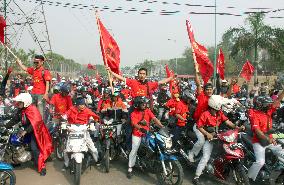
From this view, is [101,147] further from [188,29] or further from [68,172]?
[188,29]

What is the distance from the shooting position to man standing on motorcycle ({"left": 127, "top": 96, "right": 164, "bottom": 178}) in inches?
301

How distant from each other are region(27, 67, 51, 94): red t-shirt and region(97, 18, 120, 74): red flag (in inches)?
65.8

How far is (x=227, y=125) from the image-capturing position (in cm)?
769

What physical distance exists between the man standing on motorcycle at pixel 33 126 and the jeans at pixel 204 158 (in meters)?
3.24

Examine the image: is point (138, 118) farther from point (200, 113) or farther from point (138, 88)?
point (200, 113)

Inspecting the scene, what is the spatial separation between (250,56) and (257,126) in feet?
114

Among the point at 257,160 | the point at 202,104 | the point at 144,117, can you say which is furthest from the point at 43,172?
the point at 257,160

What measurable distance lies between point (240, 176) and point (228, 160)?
1.12ft

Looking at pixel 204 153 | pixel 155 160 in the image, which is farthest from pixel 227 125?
pixel 155 160

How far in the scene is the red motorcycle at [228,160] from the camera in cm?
656

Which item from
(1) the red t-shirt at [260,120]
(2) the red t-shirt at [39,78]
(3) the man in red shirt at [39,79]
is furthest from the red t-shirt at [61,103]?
(1) the red t-shirt at [260,120]

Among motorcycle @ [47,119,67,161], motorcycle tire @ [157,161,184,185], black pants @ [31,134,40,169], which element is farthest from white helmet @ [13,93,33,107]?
motorcycle tire @ [157,161,184,185]

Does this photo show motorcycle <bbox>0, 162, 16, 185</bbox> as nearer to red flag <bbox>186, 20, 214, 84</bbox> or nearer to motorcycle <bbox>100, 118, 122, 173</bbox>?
motorcycle <bbox>100, 118, 122, 173</bbox>

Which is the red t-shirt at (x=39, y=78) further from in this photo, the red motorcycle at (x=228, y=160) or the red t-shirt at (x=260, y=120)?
the red t-shirt at (x=260, y=120)
